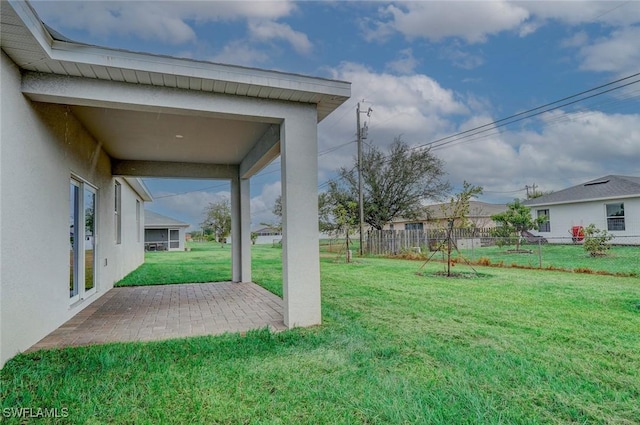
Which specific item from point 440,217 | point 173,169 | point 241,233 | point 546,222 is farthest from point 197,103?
point 546,222

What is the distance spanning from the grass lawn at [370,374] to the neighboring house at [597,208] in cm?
1392

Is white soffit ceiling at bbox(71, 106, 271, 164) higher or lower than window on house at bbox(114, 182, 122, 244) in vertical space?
higher

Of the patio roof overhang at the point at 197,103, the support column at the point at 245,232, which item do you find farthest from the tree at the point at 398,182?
the patio roof overhang at the point at 197,103

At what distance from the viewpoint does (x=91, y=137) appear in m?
6.60

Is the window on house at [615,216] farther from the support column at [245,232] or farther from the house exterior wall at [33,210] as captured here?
the house exterior wall at [33,210]

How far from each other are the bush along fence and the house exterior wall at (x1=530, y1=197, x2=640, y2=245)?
11.2 inches

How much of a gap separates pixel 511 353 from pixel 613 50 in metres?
15.4

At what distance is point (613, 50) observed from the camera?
1350 cm

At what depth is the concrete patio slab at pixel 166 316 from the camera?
177 inches

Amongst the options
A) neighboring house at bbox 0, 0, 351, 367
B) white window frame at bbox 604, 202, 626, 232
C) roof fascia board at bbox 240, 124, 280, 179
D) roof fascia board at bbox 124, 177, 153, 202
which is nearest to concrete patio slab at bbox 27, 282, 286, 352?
neighboring house at bbox 0, 0, 351, 367

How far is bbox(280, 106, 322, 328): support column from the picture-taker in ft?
15.7

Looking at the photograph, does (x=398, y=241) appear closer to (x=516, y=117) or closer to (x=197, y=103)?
(x=516, y=117)

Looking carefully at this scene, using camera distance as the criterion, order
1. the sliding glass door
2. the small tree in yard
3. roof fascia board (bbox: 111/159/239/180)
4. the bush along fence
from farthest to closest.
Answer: the small tree in yard, the bush along fence, roof fascia board (bbox: 111/159/239/180), the sliding glass door

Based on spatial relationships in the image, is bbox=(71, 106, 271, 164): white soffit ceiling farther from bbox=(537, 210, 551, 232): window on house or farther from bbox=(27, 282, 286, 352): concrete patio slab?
bbox=(537, 210, 551, 232): window on house
